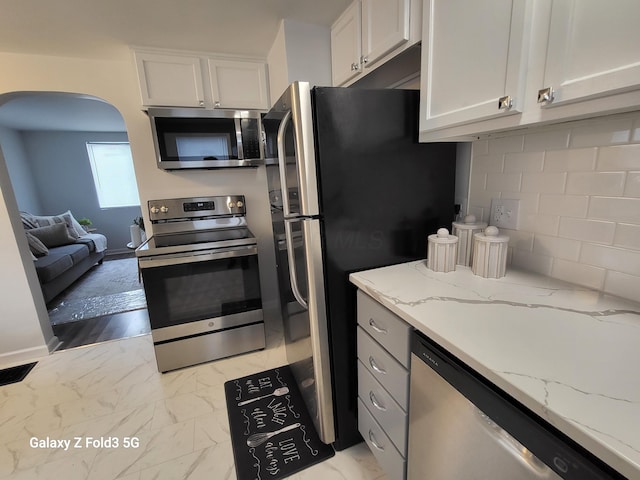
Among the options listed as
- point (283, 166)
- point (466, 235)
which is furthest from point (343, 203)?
point (466, 235)

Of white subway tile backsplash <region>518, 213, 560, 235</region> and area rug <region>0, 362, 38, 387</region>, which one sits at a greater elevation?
white subway tile backsplash <region>518, 213, 560, 235</region>

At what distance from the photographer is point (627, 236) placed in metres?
0.90

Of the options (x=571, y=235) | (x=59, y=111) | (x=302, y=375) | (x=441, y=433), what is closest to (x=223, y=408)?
(x=302, y=375)

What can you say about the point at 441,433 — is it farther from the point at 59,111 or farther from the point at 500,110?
the point at 59,111

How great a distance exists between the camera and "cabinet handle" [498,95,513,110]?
82 cm

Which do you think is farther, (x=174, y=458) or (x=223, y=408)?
(x=223, y=408)

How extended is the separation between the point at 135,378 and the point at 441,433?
208 cm

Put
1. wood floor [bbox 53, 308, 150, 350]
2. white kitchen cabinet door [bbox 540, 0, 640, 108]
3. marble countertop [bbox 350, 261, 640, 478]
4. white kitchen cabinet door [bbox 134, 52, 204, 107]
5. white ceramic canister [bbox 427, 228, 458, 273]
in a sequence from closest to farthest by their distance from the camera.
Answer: marble countertop [bbox 350, 261, 640, 478] → white kitchen cabinet door [bbox 540, 0, 640, 108] → white ceramic canister [bbox 427, 228, 458, 273] → white kitchen cabinet door [bbox 134, 52, 204, 107] → wood floor [bbox 53, 308, 150, 350]

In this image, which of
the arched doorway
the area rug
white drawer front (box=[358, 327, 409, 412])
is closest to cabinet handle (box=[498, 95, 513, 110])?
white drawer front (box=[358, 327, 409, 412])

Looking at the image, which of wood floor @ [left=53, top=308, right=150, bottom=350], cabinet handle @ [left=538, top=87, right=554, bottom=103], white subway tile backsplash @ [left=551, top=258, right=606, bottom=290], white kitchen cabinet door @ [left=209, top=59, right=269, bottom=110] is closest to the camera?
cabinet handle @ [left=538, top=87, right=554, bottom=103]

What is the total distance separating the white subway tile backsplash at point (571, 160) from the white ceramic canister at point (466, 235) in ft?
1.04

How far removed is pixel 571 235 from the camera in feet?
3.42

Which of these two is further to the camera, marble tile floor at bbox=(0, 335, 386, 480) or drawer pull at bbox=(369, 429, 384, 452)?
marble tile floor at bbox=(0, 335, 386, 480)

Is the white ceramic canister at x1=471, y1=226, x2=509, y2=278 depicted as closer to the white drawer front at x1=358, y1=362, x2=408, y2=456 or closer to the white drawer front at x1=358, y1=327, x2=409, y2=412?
the white drawer front at x1=358, y1=327, x2=409, y2=412
